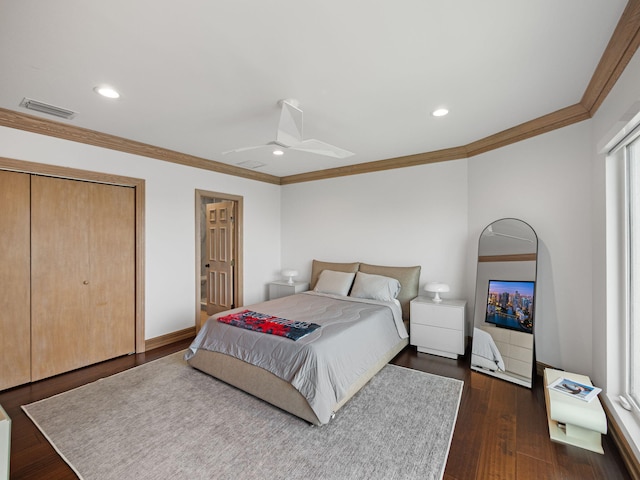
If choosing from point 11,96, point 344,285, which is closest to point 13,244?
point 11,96

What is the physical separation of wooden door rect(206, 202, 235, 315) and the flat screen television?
3790 mm

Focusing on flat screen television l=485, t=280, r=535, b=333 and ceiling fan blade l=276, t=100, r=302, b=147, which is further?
flat screen television l=485, t=280, r=535, b=333

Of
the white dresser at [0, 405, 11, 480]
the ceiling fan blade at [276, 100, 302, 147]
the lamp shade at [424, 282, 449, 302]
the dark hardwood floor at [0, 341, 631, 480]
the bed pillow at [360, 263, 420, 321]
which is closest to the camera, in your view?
the white dresser at [0, 405, 11, 480]

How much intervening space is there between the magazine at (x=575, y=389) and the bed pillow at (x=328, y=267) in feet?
8.70

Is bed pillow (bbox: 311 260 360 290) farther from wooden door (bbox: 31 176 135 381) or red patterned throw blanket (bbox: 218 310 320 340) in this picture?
wooden door (bbox: 31 176 135 381)

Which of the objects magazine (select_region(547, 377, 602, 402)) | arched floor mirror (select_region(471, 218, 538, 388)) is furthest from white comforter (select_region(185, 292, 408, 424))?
magazine (select_region(547, 377, 602, 402))

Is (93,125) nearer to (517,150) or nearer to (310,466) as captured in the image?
(310,466)

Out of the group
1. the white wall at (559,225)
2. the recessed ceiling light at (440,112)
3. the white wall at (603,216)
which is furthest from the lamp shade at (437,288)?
the recessed ceiling light at (440,112)

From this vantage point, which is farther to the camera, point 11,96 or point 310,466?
point 11,96

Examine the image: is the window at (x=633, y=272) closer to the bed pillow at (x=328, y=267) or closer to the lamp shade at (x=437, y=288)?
the lamp shade at (x=437, y=288)

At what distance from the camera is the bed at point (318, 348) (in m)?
2.24

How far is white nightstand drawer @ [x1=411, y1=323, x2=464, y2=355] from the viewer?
3.37 m

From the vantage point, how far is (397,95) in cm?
239

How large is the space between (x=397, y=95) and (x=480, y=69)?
60cm
